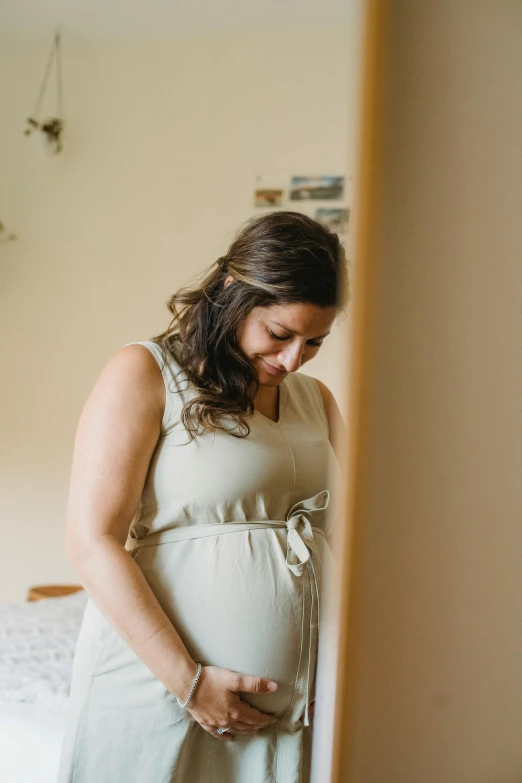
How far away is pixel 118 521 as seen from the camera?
Result: 30.8 inches

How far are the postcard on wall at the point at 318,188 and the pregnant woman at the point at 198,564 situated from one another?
4.44ft

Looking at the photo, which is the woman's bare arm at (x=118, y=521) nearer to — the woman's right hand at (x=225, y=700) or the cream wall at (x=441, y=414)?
the woman's right hand at (x=225, y=700)

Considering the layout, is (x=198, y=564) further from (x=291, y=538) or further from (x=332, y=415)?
(x=332, y=415)

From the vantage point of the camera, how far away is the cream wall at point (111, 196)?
2.19 m

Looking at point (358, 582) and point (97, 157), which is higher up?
point (97, 157)

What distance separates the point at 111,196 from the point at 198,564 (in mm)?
1834

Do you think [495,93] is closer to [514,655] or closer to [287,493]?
[514,655]

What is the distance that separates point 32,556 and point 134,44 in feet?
6.22

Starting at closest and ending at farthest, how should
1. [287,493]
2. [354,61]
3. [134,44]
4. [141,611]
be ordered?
[354,61], [141,611], [287,493], [134,44]

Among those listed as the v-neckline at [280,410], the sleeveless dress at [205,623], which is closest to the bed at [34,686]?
the sleeveless dress at [205,623]

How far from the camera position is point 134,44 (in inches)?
89.7

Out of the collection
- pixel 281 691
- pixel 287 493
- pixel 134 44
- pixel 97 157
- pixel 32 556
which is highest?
pixel 134 44

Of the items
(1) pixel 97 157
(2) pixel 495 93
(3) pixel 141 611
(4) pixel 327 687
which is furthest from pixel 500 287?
(1) pixel 97 157

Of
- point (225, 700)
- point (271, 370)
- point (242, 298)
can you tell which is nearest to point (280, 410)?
point (271, 370)
